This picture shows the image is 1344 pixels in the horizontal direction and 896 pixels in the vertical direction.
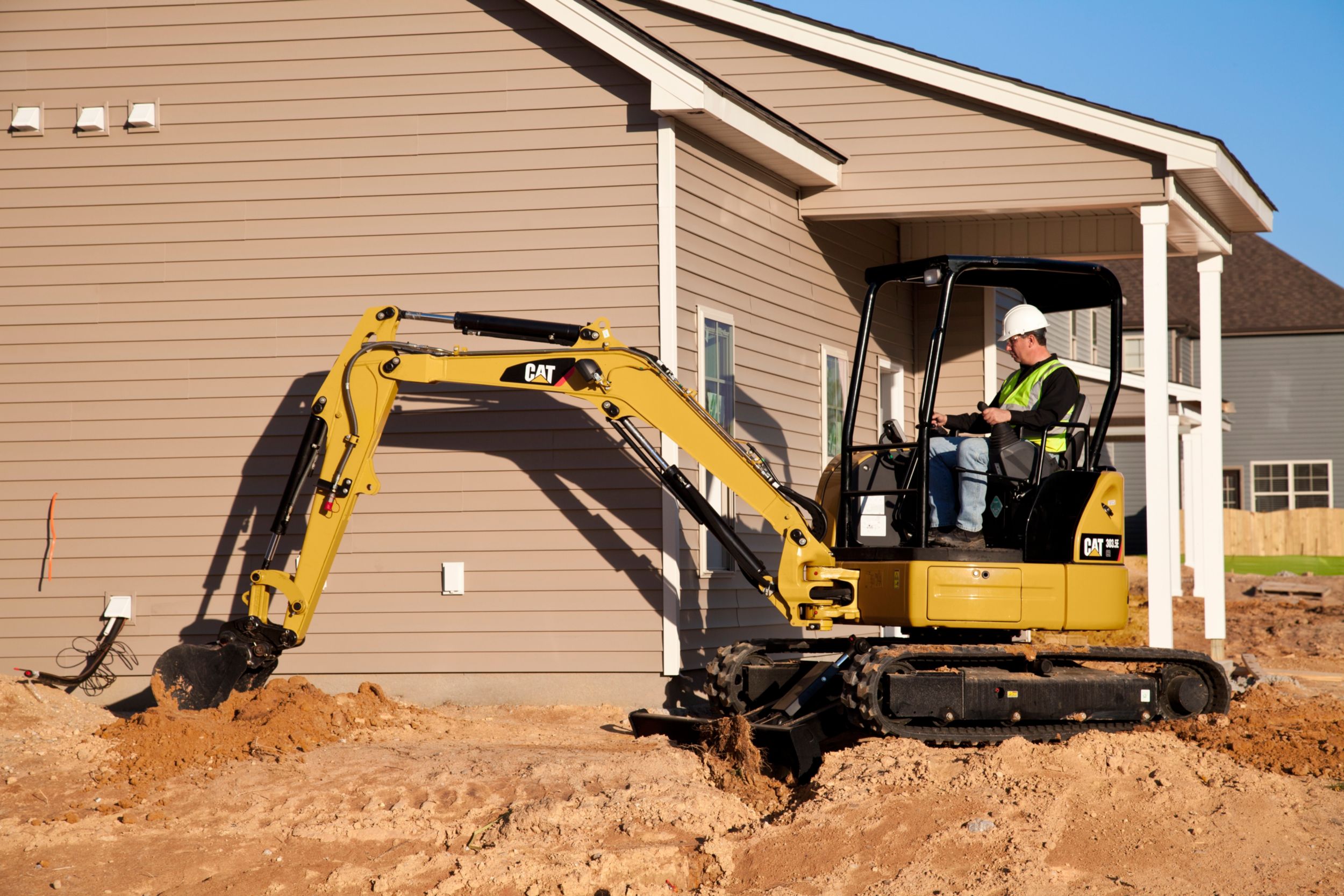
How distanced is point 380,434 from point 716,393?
3178 mm

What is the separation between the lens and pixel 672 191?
9.70 meters

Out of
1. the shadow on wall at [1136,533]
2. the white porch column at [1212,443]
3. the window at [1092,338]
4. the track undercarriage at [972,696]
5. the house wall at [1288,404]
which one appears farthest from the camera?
the house wall at [1288,404]

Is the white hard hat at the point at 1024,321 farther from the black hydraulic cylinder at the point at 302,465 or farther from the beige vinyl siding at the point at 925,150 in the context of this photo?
the black hydraulic cylinder at the point at 302,465

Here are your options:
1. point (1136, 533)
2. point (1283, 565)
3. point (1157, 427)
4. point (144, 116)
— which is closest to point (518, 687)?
point (144, 116)

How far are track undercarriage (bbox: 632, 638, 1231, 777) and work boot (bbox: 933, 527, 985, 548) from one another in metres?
0.60

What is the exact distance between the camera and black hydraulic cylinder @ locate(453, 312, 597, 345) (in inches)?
320

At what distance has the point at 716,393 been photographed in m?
10.4

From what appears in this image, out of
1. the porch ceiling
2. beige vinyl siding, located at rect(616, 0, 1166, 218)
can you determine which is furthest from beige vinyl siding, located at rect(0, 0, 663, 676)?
the porch ceiling

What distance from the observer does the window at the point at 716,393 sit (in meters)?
10.2

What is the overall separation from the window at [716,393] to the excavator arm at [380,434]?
191 cm

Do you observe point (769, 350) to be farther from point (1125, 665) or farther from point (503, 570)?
point (1125, 665)

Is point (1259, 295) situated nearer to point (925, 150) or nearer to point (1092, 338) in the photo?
point (1092, 338)

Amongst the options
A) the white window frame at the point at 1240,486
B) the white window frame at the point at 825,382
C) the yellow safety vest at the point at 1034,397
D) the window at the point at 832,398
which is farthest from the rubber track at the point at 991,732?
the white window frame at the point at 1240,486

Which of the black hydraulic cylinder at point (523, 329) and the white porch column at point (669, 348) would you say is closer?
the black hydraulic cylinder at point (523, 329)
